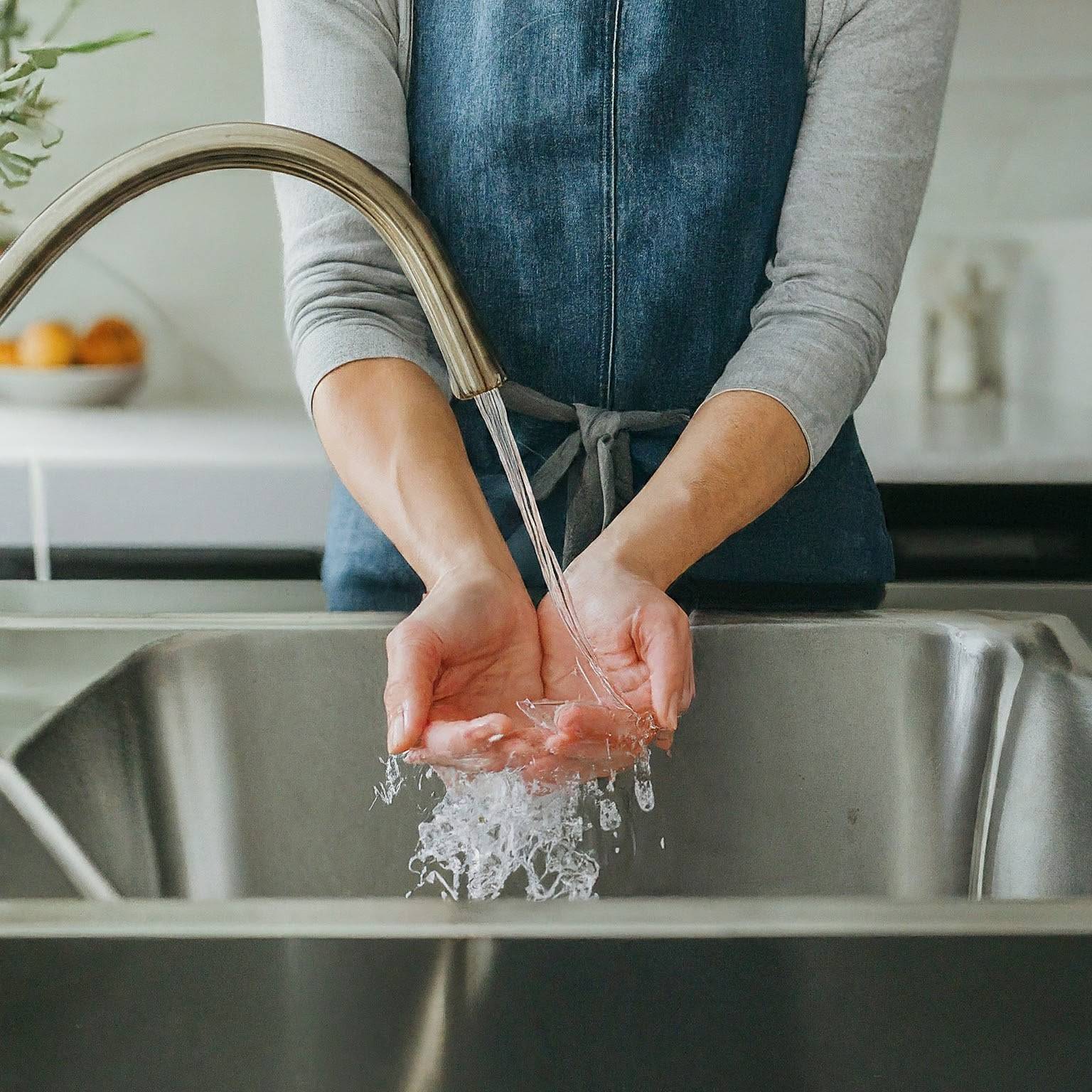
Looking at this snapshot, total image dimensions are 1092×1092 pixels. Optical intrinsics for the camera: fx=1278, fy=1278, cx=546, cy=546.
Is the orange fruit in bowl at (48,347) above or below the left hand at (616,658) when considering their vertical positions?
above

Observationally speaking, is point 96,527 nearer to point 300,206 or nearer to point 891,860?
point 300,206

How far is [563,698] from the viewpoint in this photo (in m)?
0.78

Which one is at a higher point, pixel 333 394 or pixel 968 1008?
pixel 333 394

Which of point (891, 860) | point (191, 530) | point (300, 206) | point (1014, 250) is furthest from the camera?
point (1014, 250)

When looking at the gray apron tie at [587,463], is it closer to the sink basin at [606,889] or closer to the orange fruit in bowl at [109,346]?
the sink basin at [606,889]

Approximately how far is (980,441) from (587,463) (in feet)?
3.37

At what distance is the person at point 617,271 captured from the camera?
0.81 m

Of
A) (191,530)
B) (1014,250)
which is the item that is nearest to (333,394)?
(191,530)

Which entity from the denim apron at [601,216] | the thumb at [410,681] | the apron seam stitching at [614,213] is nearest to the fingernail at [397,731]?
the thumb at [410,681]

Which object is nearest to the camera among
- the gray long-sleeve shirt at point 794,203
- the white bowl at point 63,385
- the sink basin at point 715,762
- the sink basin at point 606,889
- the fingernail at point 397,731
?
the sink basin at point 606,889

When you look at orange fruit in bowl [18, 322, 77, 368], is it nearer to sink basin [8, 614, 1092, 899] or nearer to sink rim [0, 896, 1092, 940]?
sink basin [8, 614, 1092, 899]

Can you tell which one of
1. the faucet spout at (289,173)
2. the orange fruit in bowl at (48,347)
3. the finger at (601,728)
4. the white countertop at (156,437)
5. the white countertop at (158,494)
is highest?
the orange fruit in bowl at (48,347)

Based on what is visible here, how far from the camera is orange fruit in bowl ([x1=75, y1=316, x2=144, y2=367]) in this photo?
207 cm

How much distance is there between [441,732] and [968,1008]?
0.30 metres
